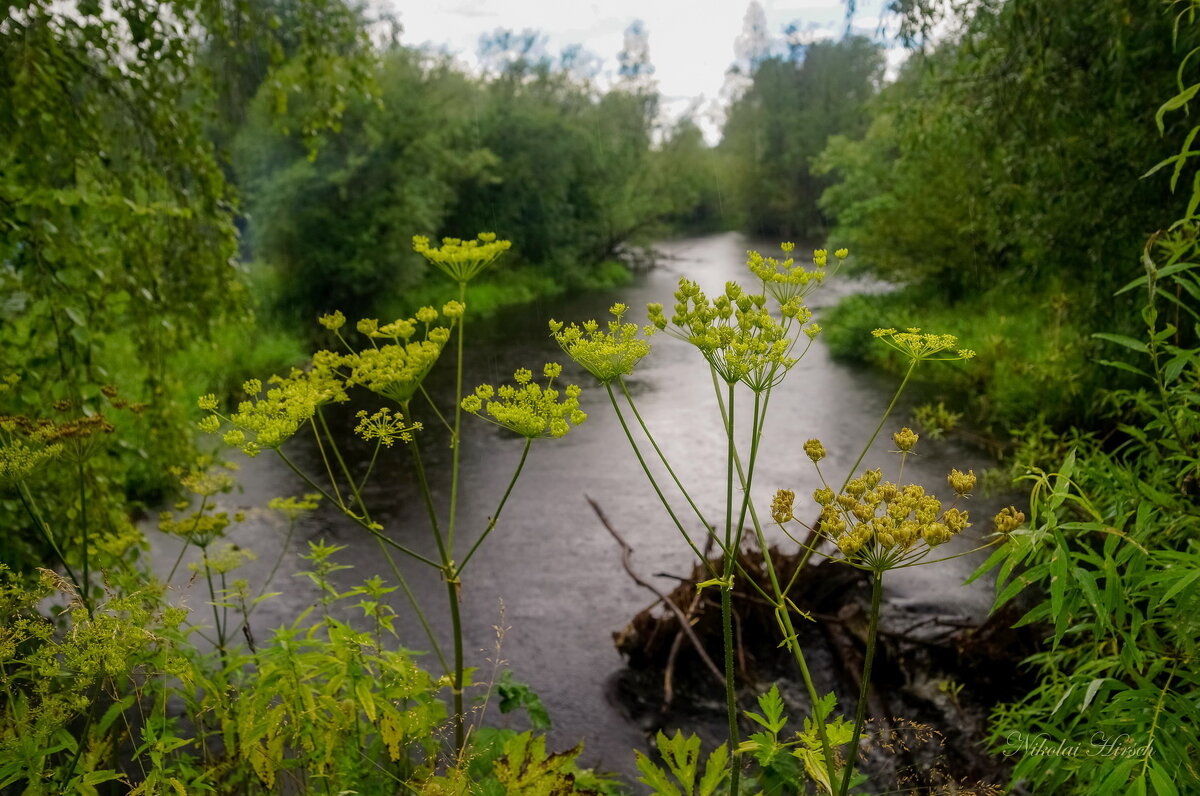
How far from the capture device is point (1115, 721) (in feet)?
4.94

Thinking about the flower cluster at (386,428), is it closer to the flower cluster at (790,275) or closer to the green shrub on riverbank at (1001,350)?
the flower cluster at (790,275)

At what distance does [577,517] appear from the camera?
680cm

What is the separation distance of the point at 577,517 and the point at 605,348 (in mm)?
5478

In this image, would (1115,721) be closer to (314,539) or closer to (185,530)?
(185,530)

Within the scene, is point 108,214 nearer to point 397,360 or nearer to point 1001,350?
point 397,360

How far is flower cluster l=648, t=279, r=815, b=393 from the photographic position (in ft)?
4.34

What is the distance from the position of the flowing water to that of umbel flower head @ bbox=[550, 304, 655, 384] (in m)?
1.42

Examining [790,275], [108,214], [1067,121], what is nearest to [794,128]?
[1067,121]

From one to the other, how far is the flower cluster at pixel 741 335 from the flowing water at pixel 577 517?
1580 millimetres

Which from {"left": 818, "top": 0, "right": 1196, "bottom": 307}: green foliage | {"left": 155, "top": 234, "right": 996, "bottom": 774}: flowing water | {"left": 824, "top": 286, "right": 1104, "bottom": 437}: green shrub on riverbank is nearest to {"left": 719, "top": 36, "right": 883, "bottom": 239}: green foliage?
{"left": 824, "top": 286, "right": 1104, "bottom": 437}: green shrub on riverbank

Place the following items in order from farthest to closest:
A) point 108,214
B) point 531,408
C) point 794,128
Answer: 1. point 794,128
2. point 108,214
3. point 531,408

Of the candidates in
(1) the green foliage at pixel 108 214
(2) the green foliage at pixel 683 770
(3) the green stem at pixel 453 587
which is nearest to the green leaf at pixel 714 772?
(2) the green foliage at pixel 683 770

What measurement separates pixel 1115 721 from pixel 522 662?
11.8 feet

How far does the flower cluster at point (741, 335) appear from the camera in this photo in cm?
132
